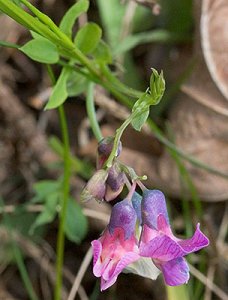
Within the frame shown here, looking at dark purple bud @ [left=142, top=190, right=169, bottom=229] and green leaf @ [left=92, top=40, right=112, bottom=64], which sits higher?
green leaf @ [left=92, top=40, right=112, bottom=64]

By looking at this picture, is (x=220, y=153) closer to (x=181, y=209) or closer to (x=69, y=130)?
(x=181, y=209)

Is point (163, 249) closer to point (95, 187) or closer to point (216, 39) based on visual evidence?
point (95, 187)

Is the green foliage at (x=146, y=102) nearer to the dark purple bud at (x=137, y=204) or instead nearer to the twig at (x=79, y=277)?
the dark purple bud at (x=137, y=204)

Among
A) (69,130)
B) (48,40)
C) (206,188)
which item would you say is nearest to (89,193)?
(48,40)

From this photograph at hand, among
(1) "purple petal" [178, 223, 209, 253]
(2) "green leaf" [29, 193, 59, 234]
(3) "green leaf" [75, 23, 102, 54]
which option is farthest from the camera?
(2) "green leaf" [29, 193, 59, 234]

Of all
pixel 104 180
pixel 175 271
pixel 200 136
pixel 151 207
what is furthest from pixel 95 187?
pixel 200 136

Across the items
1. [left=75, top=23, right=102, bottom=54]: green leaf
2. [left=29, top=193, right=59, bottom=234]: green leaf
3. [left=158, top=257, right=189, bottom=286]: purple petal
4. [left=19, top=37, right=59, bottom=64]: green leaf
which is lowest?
[left=29, top=193, right=59, bottom=234]: green leaf

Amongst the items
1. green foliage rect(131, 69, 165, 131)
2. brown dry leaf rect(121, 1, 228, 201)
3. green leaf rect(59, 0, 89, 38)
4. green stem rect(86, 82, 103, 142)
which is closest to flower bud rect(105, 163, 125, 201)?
green foliage rect(131, 69, 165, 131)

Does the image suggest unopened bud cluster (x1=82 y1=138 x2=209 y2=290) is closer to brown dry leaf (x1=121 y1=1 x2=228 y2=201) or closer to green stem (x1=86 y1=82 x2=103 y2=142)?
green stem (x1=86 y1=82 x2=103 y2=142)
